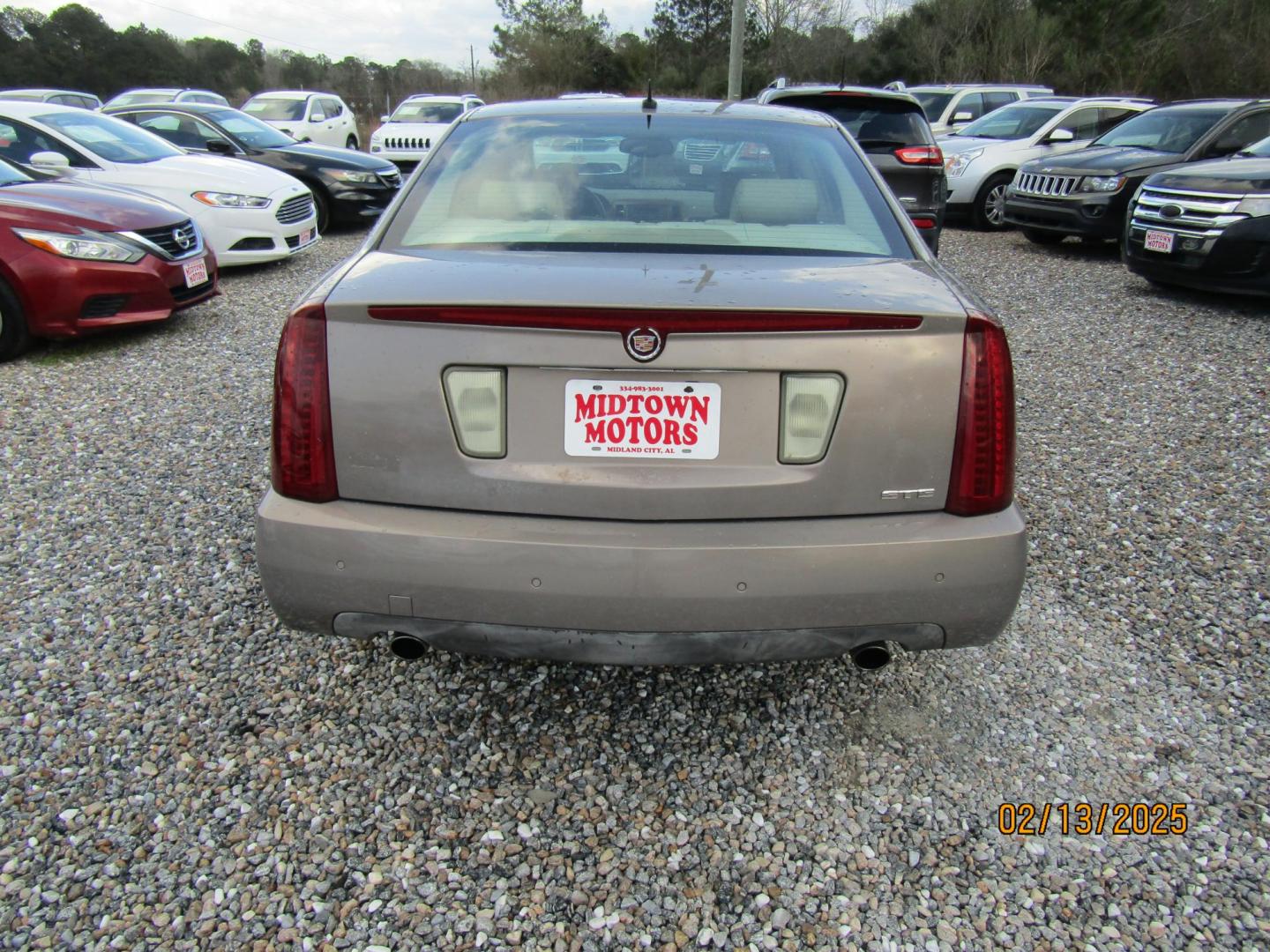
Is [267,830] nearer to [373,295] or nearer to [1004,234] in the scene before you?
[373,295]

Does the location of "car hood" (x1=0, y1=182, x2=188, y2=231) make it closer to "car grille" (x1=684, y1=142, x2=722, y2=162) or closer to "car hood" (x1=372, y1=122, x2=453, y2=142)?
"car grille" (x1=684, y1=142, x2=722, y2=162)

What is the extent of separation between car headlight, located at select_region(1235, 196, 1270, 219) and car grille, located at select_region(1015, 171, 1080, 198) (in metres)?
2.86

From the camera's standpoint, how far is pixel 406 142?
17.5 metres

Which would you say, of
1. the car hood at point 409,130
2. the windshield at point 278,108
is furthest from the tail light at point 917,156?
the windshield at point 278,108

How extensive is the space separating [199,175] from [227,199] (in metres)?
0.35

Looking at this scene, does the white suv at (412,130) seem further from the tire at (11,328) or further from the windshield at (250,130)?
the tire at (11,328)

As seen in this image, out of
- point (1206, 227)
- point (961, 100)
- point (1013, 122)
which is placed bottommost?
point (1206, 227)

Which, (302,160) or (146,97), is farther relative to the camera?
(146,97)

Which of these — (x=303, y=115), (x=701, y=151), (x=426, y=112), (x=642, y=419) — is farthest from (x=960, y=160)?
(x=303, y=115)

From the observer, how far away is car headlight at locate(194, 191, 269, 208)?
8266 millimetres

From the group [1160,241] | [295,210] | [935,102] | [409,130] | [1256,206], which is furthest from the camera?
[409,130]

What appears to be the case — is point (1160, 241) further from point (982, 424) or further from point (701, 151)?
point (982, 424)

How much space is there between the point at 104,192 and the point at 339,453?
5.82 meters

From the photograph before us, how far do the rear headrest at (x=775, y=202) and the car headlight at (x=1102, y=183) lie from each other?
8330 millimetres
